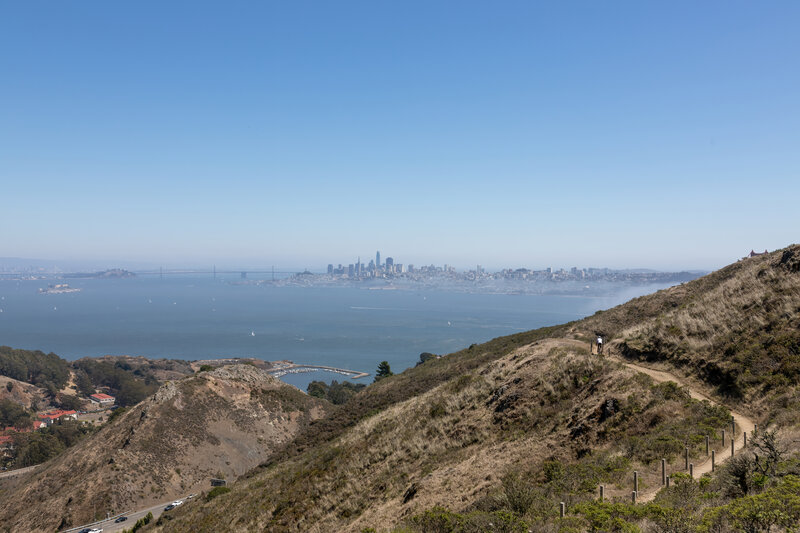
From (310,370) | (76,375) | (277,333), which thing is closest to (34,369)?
(76,375)

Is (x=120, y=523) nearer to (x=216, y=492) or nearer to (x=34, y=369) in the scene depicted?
(x=216, y=492)

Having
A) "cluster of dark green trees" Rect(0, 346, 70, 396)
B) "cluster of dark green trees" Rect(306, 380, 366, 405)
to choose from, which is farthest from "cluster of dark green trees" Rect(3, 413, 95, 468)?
"cluster of dark green trees" Rect(0, 346, 70, 396)

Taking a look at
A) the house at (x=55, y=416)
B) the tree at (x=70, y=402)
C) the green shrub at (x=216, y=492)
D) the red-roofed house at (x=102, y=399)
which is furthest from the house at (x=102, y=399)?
the green shrub at (x=216, y=492)

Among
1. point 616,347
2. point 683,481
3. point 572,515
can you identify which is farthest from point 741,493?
point 616,347

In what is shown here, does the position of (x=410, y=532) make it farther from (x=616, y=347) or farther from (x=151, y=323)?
(x=151, y=323)

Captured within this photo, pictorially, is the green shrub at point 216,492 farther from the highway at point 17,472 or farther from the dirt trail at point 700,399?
the highway at point 17,472
